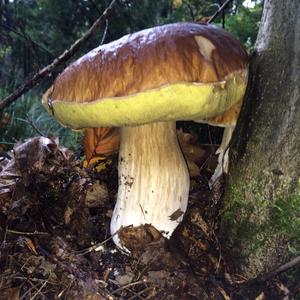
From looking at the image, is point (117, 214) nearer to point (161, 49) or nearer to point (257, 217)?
point (257, 217)

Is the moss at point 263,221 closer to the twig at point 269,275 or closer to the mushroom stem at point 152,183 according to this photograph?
the twig at point 269,275

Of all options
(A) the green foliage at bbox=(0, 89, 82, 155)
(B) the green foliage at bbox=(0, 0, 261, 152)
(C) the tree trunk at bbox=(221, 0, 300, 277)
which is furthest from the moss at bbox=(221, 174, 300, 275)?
(B) the green foliage at bbox=(0, 0, 261, 152)

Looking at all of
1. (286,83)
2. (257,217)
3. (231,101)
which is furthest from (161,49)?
(257,217)

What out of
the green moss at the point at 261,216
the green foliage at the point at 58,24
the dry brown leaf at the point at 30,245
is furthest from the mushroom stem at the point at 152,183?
the green foliage at the point at 58,24

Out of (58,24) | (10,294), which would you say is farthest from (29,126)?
(10,294)

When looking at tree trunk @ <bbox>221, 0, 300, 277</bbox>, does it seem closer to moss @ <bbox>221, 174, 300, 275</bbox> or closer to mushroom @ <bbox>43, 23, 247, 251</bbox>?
moss @ <bbox>221, 174, 300, 275</bbox>

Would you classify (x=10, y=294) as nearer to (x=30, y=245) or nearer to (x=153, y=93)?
(x=30, y=245)
